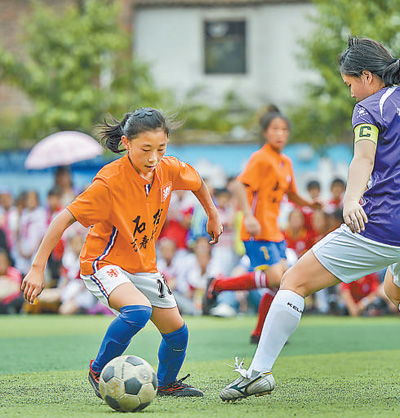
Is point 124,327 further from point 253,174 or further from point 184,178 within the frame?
point 253,174

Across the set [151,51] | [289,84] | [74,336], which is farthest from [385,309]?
[151,51]

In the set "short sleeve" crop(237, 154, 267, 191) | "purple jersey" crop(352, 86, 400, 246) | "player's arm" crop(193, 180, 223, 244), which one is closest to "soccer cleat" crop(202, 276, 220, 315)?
"short sleeve" crop(237, 154, 267, 191)

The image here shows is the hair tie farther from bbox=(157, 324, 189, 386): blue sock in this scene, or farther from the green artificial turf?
the green artificial turf

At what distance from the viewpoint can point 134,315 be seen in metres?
4.51

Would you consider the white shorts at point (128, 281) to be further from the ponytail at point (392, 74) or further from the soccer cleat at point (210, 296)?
the soccer cleat at point (210, 296)

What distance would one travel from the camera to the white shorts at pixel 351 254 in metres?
4.30

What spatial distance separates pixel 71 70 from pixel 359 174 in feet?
50.7

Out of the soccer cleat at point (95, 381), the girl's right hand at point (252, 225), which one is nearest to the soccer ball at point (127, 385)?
the soccer cleat at point (95, 381)

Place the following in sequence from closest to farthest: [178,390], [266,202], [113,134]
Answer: [178,390]
[113,134]
[266,202]

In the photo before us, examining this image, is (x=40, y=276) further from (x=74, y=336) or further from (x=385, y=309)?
(x=385, y=309)

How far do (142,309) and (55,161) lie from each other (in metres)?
10.5

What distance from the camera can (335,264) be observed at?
4.34 meters

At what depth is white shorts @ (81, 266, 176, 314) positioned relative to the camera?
469 centimetres

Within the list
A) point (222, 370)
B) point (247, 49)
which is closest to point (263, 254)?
point (222, 370)
